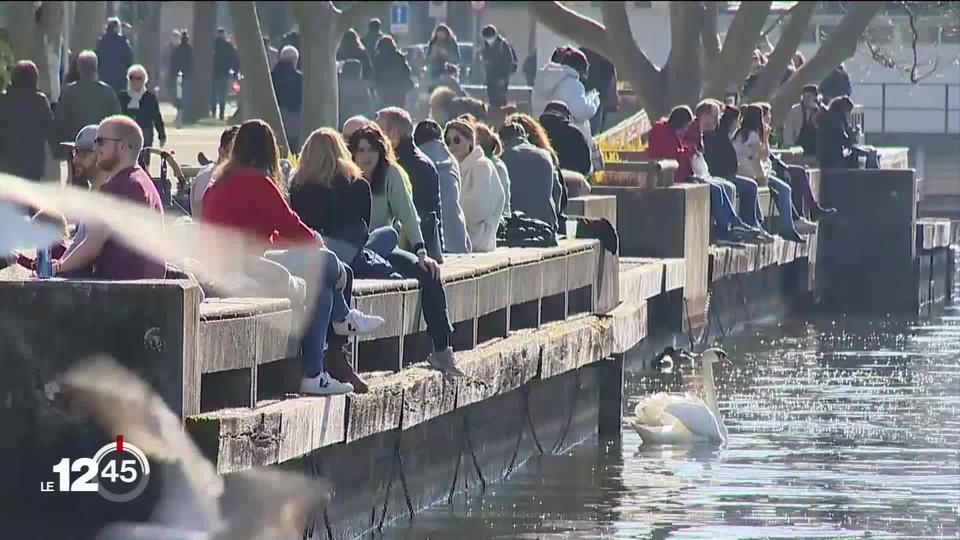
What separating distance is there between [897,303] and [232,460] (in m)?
21.2

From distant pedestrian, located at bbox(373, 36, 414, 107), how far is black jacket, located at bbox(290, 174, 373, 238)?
1082 inches

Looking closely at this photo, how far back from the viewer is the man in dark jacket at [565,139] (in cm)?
2245

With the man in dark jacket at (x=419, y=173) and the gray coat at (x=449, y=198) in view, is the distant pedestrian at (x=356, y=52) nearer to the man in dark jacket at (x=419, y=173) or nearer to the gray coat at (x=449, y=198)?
the gray coat at (x=449, y=198)

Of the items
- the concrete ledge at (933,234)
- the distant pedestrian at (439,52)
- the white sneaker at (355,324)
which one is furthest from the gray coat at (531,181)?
the distant pedestrian at (439,52)

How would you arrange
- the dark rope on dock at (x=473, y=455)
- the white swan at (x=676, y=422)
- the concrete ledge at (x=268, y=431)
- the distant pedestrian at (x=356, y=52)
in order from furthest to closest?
the distant pedestrian at (x=356, y=52), the white swan at (x=676, y=422), the dark rope on dock at (x=473, y=455), the concrete ledge at (x=268, y=431)

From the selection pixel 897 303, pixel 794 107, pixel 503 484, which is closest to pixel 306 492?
pixel 503 484

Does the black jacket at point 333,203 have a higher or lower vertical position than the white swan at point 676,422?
higher

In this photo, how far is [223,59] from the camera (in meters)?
52.3

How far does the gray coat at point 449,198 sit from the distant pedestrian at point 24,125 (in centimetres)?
626

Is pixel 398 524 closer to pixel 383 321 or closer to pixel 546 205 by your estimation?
pixel 383 321

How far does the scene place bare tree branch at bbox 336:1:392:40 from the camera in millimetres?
32688

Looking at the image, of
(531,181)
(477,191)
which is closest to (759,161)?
(531,181)

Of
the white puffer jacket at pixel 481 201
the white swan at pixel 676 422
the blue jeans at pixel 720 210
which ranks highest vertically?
the white puffer jacket at pixel 481 201

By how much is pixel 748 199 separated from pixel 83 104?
722 centimetres
